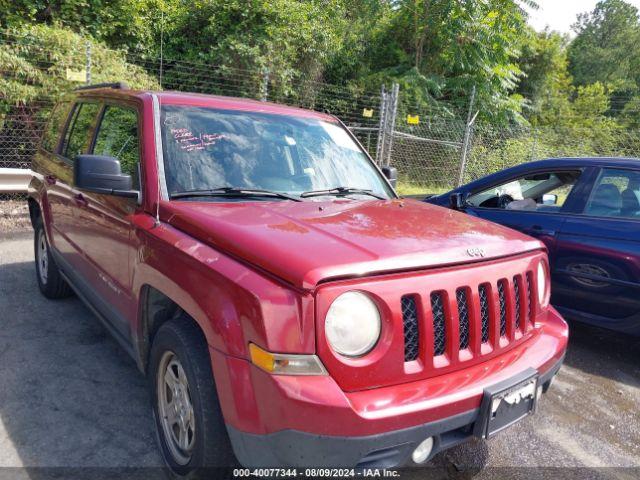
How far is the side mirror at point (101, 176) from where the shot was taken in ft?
8.60

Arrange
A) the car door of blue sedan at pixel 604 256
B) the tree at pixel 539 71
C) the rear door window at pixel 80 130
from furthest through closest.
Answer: the tree at pixel 539 71 < the car door of blue sedan at pixel 604 256 < the rear door window at pixel 80 130

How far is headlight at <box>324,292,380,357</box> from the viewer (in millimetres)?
1857

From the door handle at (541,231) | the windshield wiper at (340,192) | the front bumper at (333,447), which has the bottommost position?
the front bumper at (333,447)

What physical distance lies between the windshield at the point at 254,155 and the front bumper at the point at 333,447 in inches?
55.5

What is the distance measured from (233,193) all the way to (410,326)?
1.26m

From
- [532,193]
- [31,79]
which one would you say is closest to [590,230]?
[532,193]

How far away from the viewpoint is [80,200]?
3527 millimetres

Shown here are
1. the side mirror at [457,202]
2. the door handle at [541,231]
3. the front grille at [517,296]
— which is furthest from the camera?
the side mirror at [457,202]

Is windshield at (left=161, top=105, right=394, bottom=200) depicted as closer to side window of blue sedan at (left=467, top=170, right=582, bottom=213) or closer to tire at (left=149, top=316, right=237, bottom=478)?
tire at (left=149, top=316, right=237, bottom=478)

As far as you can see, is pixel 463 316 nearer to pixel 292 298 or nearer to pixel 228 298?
pixel 292 298

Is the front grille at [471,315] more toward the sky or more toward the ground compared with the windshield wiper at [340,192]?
more toward the ground

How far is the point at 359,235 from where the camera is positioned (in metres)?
2.23

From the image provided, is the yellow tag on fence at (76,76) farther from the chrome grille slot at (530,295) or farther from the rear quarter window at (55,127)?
→ the chrome grille slot at (530,295)

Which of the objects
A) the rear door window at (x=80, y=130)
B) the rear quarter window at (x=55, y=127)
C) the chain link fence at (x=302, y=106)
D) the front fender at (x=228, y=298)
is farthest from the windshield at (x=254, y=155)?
the chain link fence at (x=302, y=106)
